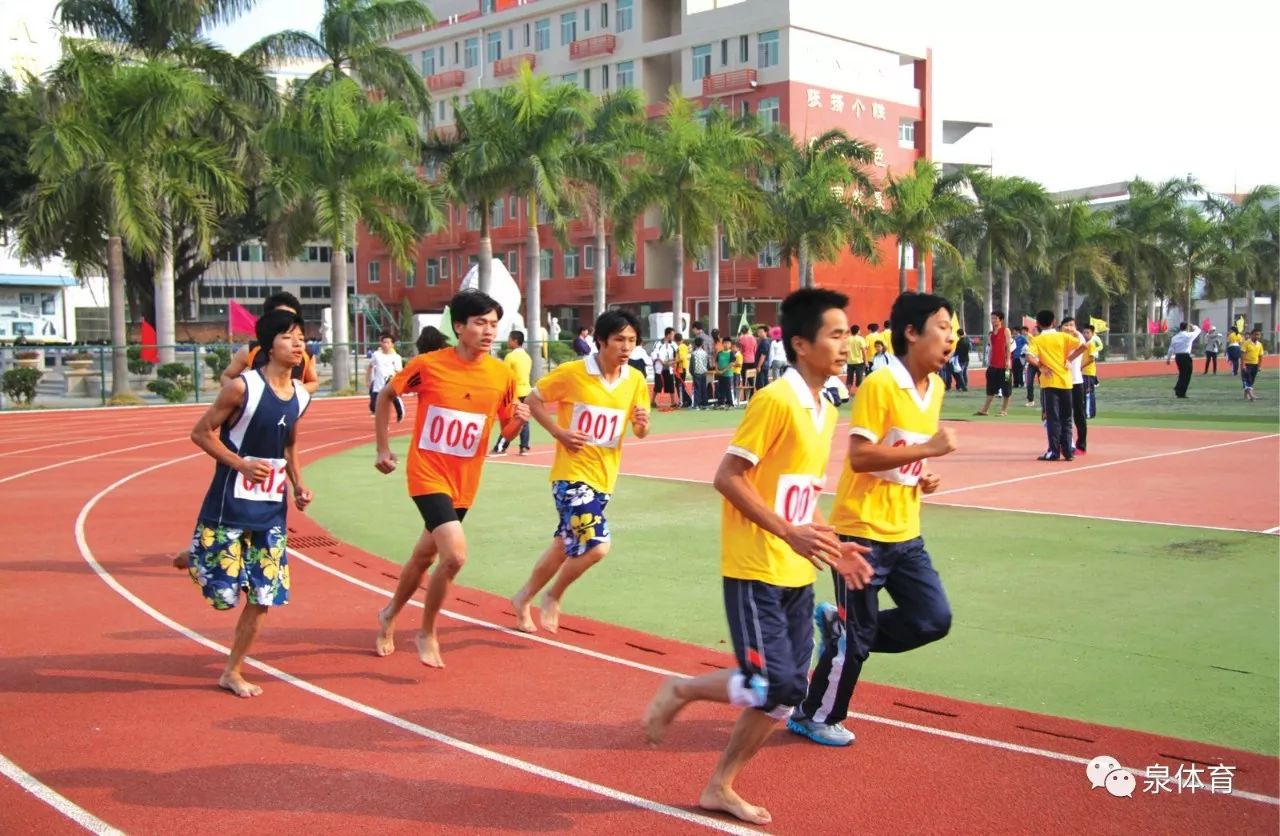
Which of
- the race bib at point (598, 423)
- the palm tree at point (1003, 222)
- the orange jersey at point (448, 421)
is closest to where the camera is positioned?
the orange jersey at point (448, 421)

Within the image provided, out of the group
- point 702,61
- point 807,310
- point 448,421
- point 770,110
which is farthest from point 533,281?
point 807,310

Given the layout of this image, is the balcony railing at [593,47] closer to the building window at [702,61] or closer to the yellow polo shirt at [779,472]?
the building window at [702,61]

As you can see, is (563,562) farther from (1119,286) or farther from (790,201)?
(1119,286)

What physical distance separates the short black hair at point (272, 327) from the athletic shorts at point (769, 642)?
290 centimetres

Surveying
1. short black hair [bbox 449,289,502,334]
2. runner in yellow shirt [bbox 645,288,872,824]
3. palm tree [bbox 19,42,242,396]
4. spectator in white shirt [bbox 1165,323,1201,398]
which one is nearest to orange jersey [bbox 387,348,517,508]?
short black hair [bbox 449,289,502,334]

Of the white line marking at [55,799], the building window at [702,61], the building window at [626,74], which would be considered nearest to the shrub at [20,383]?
the white line marking at [55,799]

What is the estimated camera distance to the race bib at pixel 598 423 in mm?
7312

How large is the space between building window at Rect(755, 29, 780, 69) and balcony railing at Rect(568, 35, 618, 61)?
29.9 feet

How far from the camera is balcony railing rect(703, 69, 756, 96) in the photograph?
56344mm

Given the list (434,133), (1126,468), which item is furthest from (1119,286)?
(1126,468)

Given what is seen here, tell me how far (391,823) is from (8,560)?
→ 7141 millimetres

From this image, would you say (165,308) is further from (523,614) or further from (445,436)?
(445,436)

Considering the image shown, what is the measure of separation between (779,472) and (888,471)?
756 millimetres

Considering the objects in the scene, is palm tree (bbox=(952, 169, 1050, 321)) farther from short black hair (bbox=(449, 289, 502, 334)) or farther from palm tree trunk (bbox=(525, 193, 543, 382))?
short black hair (bbox=(449, 289, 502, 334))
